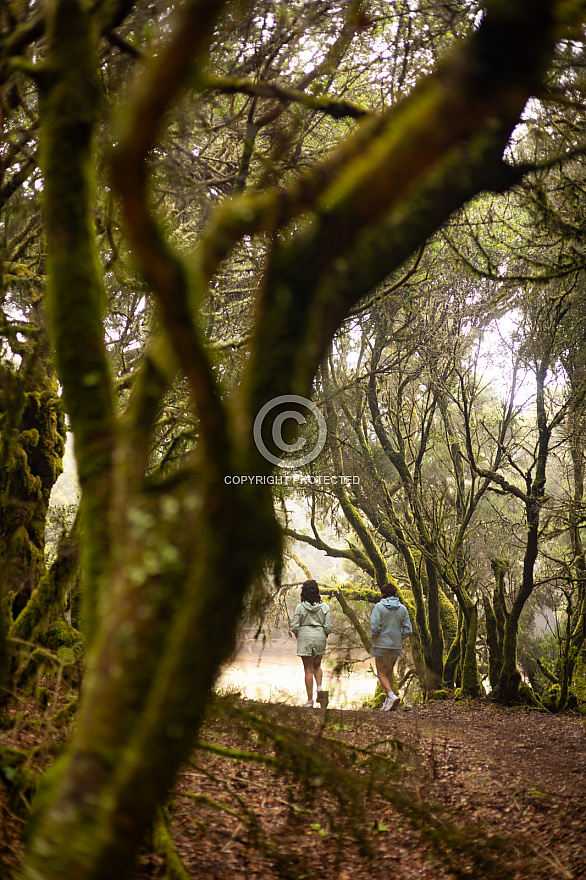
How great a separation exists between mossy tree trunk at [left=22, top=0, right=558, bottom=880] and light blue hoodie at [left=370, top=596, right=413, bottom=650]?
7522 mm

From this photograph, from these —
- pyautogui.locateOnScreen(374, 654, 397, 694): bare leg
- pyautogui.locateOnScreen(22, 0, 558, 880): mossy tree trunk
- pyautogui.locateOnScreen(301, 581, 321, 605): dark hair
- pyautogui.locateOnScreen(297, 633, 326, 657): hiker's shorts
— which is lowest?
pyautogui.locateOnScreen(374, 654, 397, 694): bare leg

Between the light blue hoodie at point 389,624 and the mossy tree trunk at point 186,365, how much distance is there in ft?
24.7

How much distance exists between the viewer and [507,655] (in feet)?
31.4

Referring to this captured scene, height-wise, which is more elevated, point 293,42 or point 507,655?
point 293,42

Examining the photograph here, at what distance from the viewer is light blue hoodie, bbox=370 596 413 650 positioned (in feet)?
29.0

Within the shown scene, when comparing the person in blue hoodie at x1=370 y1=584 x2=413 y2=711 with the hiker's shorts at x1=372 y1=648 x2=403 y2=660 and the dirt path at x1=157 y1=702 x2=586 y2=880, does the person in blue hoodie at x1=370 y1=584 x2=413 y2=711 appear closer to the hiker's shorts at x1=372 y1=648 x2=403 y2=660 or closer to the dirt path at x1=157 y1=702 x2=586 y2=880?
the hiker's shorts at x1=372 y1=648 x2=403 y2=660

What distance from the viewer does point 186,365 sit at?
1.43 metres

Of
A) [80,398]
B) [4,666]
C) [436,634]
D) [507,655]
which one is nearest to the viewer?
[80,398]

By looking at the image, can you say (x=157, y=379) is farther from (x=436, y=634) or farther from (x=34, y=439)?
(x=436, y=634)

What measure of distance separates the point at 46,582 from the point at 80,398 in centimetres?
262

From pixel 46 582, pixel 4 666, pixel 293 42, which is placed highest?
pixel 293 42

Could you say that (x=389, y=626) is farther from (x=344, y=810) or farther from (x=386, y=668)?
(x=344, y=810)

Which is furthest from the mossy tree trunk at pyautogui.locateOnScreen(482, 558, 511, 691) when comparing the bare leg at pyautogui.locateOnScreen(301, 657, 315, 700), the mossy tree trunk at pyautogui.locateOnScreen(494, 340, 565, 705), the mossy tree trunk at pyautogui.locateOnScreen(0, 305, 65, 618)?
the mossy tree trunk at pyautogui.locateOnScreen(0, 305, 65, 618)

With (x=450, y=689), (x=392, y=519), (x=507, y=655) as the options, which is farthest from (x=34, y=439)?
(x=450, y=689)
